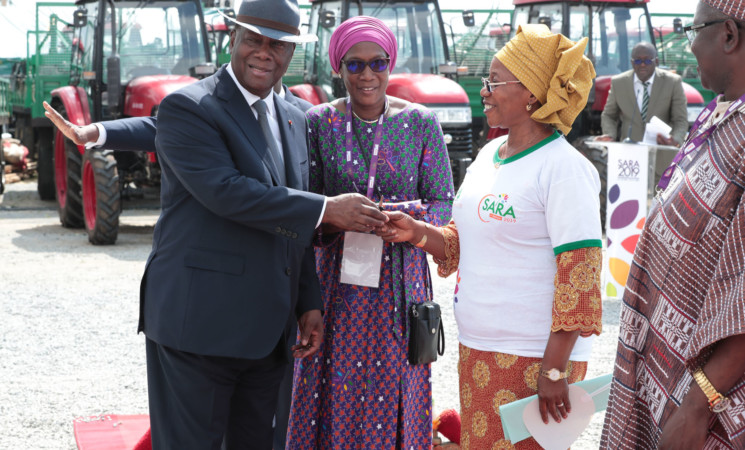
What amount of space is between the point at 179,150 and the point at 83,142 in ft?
2.71

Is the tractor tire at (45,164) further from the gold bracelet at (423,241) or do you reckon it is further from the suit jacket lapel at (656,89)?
the gold bracelet at (423,241)

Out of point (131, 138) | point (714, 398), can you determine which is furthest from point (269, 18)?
point (714, 398)

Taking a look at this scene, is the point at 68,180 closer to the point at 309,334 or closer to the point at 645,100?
the point at 645,100

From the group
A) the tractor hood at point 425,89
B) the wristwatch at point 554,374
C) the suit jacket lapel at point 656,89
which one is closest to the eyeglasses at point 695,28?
the wristwatch at point 554,374

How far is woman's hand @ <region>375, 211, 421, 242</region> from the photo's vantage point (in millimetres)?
2998

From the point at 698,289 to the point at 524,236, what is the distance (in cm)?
80

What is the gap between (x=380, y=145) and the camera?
128 inches

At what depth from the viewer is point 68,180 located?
1104cm

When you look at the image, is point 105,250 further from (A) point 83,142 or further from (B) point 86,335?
(A) point 83,142

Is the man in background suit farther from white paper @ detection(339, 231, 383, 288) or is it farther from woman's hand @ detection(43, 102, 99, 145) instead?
woman's hand @ detection(43, 102, 99, 145)

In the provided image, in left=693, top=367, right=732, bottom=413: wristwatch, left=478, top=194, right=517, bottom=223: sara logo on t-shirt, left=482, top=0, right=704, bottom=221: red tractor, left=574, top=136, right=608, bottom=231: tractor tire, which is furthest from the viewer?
left=482, top=0, right=704, bottom=221: red tractor

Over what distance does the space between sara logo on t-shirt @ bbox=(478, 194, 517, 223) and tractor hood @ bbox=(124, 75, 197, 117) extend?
7.60 m

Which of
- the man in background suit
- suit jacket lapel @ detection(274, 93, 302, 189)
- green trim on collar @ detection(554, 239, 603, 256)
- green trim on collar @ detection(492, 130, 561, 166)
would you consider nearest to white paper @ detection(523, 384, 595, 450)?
green trim on collar @ detection(554, 239, 603, 256)

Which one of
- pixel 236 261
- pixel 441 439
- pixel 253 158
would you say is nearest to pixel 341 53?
pixel 253 158
